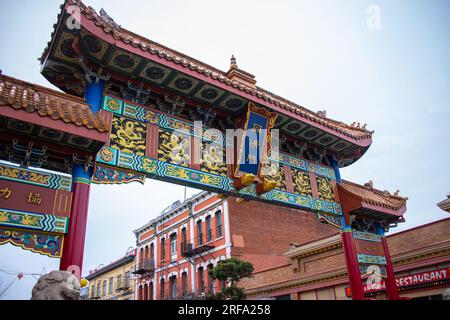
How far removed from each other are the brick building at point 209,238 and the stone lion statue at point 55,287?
1826 centimetres

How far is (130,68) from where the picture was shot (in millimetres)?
6664

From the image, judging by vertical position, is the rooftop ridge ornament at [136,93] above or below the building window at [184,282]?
above

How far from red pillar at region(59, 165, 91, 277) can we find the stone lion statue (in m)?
1.31

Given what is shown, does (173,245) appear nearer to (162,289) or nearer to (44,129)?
(162,289)

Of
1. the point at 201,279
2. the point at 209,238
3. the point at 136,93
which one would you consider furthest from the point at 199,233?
the point at 136,93

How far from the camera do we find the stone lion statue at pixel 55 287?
352 centimetres

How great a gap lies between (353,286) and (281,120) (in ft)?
14.6

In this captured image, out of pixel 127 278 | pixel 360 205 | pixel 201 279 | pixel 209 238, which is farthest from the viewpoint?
pixel 127 278

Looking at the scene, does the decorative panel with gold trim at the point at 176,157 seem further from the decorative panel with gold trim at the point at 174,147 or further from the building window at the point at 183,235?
the building window at the point at 183,235

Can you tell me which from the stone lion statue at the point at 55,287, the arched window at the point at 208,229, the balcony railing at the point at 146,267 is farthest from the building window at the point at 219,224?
the stone lion statue at the point at 55,287

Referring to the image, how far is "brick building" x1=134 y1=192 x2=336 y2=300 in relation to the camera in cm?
2273

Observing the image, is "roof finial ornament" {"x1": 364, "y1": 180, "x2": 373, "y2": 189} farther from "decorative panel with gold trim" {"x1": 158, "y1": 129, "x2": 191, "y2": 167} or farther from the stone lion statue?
the stone lion statue

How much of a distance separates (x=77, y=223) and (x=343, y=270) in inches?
586
